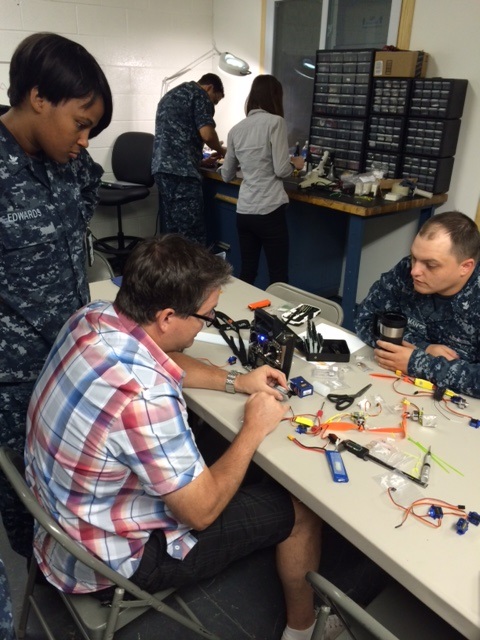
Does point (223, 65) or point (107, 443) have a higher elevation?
point (223, 65)

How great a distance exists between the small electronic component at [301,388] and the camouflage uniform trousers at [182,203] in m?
2.26

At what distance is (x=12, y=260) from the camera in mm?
1328

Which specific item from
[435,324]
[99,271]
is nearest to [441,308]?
[435,324]

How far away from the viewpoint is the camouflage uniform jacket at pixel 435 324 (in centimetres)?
139

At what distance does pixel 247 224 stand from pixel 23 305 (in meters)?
2.00

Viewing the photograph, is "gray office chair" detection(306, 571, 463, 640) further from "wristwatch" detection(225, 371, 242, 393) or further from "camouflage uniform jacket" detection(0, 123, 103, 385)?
"camouflage uniform jacket" detection(0, 123, 103, 385)

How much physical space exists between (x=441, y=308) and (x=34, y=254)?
47.7 inches

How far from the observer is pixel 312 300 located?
6.59 ft

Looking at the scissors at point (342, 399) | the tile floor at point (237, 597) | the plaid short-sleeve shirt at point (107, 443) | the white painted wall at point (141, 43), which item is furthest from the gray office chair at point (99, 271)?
the white painted wall at point (141, 43)

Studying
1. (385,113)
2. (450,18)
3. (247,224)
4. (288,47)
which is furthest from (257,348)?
(288,47)

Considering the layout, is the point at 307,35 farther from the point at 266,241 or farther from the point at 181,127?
the point at 266,241

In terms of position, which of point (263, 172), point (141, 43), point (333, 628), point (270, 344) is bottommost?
point (333, 628)

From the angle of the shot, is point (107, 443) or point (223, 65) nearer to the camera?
point (107, 443)

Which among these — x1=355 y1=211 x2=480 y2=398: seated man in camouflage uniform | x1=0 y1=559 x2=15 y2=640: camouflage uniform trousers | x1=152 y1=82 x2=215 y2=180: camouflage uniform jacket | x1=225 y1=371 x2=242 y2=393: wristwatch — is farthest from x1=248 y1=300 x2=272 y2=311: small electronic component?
x1=152 y1=82 x2=215 y2=180: camouflage uniform jacket
